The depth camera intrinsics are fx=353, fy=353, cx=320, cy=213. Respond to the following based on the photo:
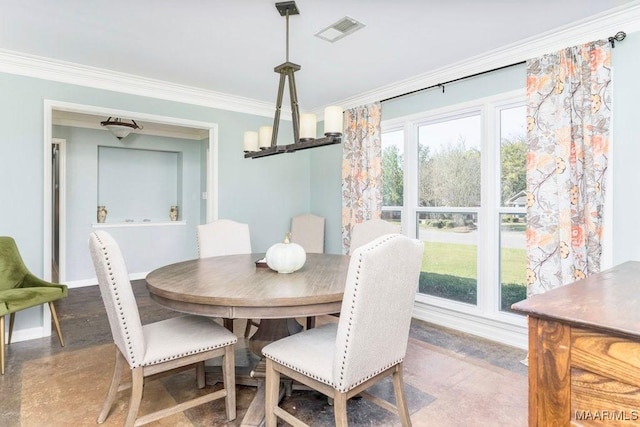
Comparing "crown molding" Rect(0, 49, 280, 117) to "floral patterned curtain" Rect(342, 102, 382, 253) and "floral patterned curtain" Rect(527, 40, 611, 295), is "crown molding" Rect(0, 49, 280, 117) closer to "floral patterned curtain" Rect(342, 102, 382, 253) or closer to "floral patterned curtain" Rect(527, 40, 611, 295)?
"floral patterned curtain" Rect(342, 102, 382, 253)

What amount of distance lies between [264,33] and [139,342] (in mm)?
2162

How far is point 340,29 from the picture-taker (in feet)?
8.20

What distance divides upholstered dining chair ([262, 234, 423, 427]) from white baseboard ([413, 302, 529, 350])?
1672 mm

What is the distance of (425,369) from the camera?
2463mm

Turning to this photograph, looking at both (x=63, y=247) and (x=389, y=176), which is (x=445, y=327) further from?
(x=63, y=247)

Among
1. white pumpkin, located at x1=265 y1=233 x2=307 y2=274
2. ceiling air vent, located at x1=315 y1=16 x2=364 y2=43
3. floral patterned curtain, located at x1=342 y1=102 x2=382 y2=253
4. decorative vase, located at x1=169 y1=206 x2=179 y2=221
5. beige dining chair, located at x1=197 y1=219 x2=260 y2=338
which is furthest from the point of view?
decorative vase, located at x1=169 y1=206 x2=179 y2=221

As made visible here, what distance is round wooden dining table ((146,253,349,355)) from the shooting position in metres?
1.56

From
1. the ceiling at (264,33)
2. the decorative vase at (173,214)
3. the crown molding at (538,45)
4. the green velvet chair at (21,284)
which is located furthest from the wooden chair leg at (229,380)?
the decorative vase at (173,214)

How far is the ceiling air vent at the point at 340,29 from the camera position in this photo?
2.40 metres

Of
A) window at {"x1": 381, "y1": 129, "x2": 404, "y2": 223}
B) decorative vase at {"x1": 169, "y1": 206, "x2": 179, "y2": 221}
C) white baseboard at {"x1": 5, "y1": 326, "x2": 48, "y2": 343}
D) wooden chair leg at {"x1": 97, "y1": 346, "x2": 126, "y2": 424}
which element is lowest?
white baseboard at {"x1": 5, "y1": 326, "x2": 48, "y2": 343}

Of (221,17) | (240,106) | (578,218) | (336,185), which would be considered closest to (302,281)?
(221,17)

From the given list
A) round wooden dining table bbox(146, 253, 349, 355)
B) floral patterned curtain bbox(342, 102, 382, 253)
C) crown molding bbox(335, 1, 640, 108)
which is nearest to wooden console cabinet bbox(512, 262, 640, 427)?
round wooden dining table bbox(146, 253, 349, 355)

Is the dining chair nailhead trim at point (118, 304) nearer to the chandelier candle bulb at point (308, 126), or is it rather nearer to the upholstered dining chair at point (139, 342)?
the upholstered dining chair at point (139, 342)

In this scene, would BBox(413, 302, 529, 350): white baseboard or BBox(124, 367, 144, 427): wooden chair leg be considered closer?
BBox(124, 367, 144, 427): wooden chair leg
